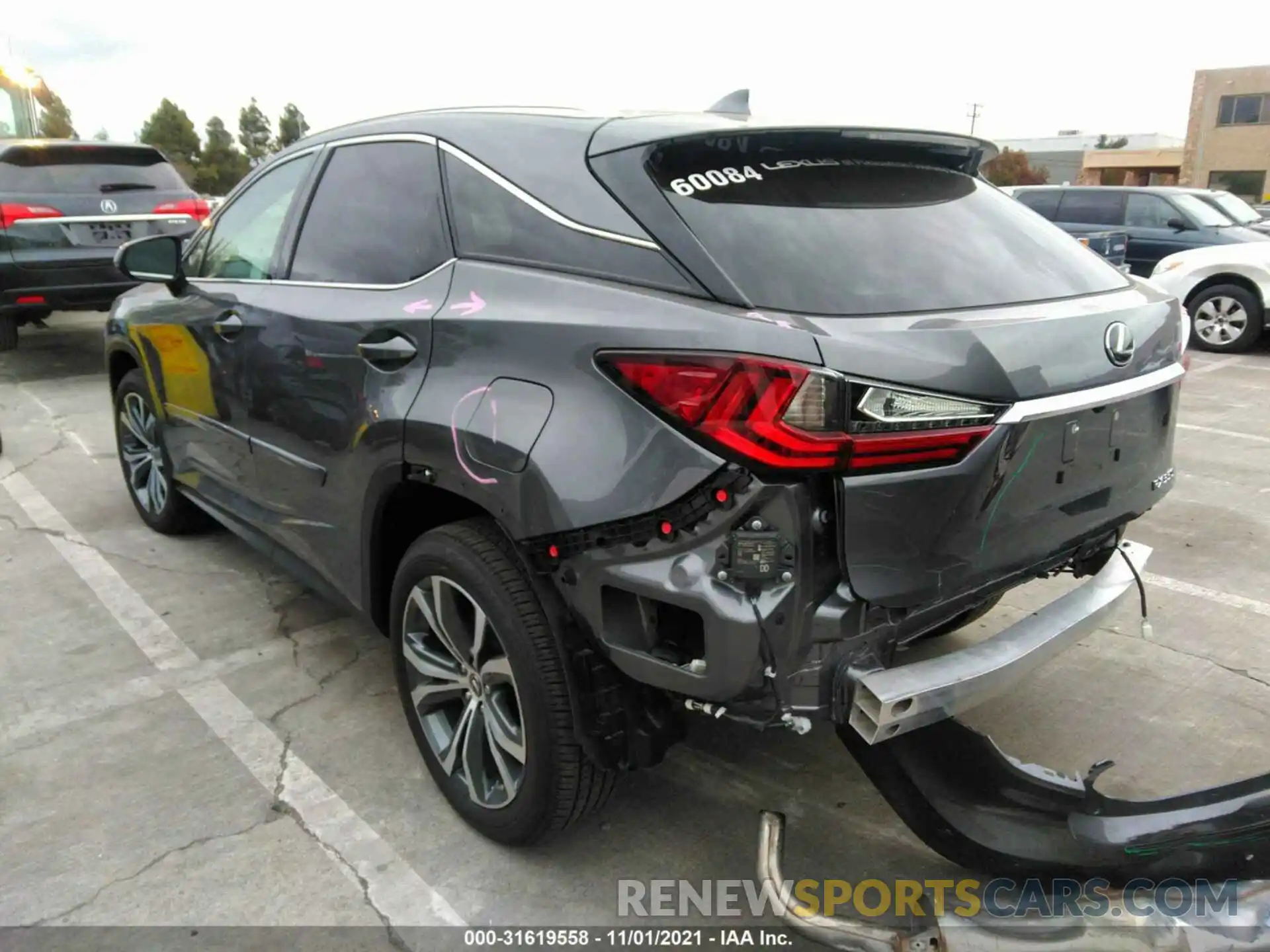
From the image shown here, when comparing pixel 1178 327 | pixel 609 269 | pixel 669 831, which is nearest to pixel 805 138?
pixel 609 269

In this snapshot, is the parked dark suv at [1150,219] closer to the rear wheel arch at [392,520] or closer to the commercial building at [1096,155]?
the rear wheel arch at [392,520]

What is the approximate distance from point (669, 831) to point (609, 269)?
153 cm

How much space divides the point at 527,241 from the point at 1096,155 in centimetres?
6581

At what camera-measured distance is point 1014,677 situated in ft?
7.04

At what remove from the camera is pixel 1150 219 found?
11641mm

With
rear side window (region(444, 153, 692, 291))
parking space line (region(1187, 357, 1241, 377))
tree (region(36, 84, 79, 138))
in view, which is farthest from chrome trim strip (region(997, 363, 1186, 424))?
tree (region(36, 84, 79, 138))

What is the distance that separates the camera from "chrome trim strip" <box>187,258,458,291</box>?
262cm

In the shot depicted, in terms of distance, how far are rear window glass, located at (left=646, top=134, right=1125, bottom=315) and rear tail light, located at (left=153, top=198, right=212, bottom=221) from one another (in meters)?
7.88

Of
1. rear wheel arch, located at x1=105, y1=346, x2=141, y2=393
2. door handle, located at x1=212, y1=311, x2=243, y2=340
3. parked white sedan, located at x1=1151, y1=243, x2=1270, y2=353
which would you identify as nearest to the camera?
door handle, located at x1=212, y1=311, x2=243, y2=340

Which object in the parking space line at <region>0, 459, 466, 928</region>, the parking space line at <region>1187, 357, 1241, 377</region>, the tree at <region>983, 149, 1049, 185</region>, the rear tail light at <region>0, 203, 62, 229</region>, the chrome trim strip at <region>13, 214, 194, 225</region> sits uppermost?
the rear tail light at <region>0, 203, 62, 229</region>

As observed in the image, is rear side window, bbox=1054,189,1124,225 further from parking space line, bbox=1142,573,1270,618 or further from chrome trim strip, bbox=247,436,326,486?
chrome trim strip, bbox=247,436,326,486

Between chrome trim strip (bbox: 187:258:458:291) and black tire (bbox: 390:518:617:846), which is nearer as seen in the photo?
black tire (bbox: 390:518:617:846)

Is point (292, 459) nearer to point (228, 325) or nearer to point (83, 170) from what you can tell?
point (228, 325)

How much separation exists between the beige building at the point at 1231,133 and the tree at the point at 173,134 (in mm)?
63612
